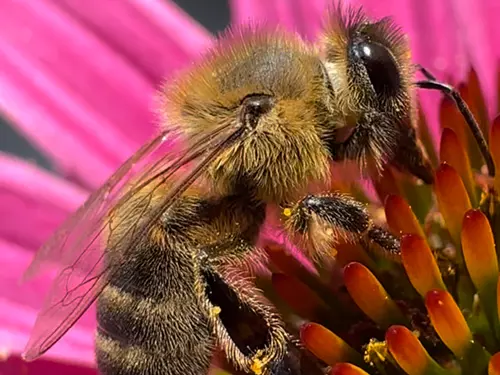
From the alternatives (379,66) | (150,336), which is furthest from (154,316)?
(379,66)

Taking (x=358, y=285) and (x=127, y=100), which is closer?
(x=358, y=285)

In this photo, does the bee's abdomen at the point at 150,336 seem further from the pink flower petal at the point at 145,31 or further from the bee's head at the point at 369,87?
the pink flower petal at the point at 145,31

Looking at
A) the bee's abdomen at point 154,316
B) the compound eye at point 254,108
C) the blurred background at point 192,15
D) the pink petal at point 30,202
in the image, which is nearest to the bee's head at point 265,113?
the compound eye at point 254,108

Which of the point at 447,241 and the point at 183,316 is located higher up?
the point at 447,241

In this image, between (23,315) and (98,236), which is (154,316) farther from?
(23,315)

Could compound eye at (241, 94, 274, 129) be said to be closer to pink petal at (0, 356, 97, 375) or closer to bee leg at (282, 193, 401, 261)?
bee leg at (282, 193, 401, 261)

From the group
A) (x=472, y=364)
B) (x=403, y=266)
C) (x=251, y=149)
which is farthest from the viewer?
(x=403, y=266)

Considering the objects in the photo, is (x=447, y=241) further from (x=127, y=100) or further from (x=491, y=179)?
(x=127, y=100)

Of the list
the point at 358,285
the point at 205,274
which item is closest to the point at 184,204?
the point at 205,274
